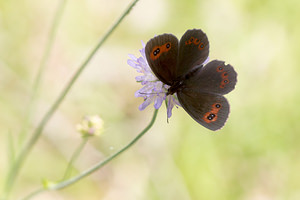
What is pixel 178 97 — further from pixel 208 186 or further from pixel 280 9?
pixel 280 9

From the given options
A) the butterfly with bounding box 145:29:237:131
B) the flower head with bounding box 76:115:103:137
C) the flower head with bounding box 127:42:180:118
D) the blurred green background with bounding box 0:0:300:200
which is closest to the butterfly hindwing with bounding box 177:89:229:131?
the butterfly with bounding box 145:29:237:131

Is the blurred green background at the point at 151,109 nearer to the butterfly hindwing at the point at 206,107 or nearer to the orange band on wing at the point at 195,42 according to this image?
the butterfly hindwing at the point at 206,107

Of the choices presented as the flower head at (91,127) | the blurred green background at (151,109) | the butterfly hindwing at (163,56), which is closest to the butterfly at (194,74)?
the butterfly hindwing at (163,56)

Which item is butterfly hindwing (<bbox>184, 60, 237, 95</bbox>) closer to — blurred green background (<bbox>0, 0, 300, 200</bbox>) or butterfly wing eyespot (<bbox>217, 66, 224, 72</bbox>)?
butterfly wing eyespot (<bbox>217, 66, 224, 72</bbox>)

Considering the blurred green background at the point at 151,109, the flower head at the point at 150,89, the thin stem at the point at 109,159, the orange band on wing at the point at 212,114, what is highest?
the blurred green background at the point at 151,109

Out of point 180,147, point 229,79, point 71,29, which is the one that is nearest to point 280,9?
point 180,147

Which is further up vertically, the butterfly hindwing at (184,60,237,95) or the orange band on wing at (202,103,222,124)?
the butterfly hindwing at (184,60,237,95)

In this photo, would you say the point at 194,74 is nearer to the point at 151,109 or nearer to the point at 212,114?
the point at 212,114
